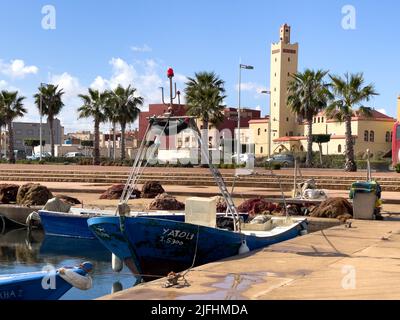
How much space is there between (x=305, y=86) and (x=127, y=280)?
45426mm

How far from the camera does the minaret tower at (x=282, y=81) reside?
315ft

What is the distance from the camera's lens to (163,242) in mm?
11305

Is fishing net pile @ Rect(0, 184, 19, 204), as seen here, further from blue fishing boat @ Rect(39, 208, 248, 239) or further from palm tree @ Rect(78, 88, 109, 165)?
palm tree @ Rect(78, 88, 109, 165)

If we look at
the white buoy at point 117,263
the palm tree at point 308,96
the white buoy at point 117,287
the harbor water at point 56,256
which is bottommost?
the harbor water at point 56,256

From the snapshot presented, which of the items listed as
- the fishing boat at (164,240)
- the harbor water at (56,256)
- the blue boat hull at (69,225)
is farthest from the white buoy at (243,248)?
the blue boat hull at (69,225)

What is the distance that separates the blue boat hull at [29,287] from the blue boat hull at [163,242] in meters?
2.51

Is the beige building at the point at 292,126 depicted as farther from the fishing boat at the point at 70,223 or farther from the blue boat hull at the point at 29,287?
the blue boat hull at the point at 29,287

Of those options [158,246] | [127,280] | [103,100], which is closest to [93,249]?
[127,280]

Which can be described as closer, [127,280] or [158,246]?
[158,246]

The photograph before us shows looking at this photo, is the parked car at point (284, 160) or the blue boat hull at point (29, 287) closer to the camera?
the blue boat hull at point (29, 287)

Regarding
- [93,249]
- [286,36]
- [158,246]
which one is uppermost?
[286,36]
